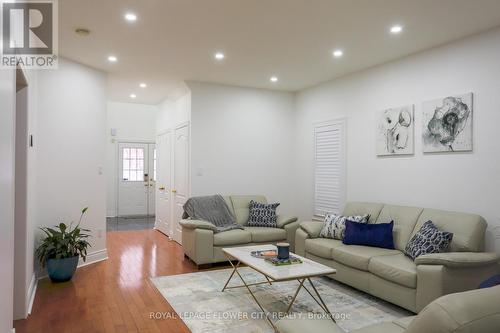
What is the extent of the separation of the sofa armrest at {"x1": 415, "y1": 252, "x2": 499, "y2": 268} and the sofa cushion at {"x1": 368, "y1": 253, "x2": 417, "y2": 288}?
5.2 inches

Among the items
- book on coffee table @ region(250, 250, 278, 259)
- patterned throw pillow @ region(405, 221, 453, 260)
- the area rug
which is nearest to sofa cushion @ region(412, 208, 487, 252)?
patterned throw pillow @ region(405, 221, 453, 260)

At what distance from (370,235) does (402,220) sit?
1.42 ft

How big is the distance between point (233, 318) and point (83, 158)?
3.16 meters

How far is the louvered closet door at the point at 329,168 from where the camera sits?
18.0 ft

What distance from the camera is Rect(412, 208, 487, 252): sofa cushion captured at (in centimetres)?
340

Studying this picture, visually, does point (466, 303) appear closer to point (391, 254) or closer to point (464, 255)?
point (464, 255)

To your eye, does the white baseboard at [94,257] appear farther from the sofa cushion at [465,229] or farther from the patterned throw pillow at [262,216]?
the sofa cushion at [465,229]

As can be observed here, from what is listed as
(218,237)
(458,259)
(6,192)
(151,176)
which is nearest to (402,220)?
(458,259)

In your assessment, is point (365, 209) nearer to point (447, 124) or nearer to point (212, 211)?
point (447, 124)

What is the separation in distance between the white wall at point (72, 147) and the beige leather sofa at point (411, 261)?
3097 mm

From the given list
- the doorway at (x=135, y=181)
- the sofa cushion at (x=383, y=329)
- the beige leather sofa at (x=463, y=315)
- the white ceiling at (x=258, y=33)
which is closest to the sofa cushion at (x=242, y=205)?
the white ceiling at (x=258, y=33)

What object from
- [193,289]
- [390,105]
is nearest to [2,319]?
[193,289]

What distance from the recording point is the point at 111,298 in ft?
12.0

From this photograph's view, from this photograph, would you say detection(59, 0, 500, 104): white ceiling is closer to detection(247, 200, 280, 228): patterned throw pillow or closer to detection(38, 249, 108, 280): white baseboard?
detection(247, 200, 280, 228): patterned throw pillow
